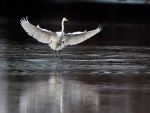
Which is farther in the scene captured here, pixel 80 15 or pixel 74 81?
pixel 80 15

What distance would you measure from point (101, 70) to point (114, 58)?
311 cm

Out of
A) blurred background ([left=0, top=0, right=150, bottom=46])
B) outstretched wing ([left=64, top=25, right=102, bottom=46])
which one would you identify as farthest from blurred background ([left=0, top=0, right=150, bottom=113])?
blurred background ([left=0, top=0, right=150, bottom=46])

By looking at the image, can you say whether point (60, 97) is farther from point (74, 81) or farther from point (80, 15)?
point (80, 15)

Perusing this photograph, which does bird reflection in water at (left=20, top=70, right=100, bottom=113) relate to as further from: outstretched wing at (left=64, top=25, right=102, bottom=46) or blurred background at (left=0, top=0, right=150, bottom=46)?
blurred background at (left=0, top=0, right=150, bottom=46)

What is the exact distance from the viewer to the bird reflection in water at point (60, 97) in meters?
10.8

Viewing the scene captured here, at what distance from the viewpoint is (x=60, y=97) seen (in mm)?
11961

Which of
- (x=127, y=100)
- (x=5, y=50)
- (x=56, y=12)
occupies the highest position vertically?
(x=56, y=12)

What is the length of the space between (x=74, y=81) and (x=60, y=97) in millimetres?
→ 2109

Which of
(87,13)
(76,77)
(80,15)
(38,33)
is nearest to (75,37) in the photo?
(38,33)

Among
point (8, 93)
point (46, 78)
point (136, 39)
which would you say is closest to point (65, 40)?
point (46, 78)

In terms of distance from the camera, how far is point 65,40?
19.0m

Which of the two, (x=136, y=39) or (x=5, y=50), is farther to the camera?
(x=136, y=39)

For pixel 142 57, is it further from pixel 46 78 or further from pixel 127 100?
pixel 127 100

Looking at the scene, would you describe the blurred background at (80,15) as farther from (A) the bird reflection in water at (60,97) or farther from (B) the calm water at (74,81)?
(A) the bird reflection in water at (60,97)
